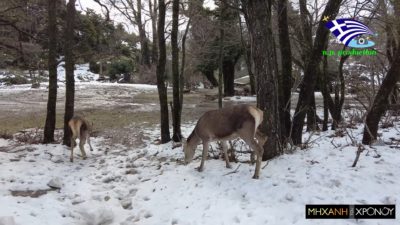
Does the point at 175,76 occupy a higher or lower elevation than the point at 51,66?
lower

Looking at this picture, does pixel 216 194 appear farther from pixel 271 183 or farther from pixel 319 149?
pixel 319 149

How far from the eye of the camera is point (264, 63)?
24.2 feet

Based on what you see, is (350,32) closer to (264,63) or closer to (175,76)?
(175,76)

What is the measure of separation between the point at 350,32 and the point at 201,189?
9395 mm

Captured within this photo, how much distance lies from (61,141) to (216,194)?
6587mm

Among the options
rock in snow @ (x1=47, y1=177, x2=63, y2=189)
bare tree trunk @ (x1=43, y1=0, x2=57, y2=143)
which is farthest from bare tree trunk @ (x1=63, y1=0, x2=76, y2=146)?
rock in snow @ (x1=47, y1=177, x2=63, y2=189)

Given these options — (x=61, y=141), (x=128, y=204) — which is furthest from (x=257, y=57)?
(x=61, y=141)

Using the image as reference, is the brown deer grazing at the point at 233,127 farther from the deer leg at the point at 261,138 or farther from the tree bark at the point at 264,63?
the tree bark at the point at 264,63

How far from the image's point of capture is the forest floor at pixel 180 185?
18.4 feet

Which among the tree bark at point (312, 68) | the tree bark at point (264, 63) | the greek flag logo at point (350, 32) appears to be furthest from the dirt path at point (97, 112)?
the greek flag logo at point (350, 32)

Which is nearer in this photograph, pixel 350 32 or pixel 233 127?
pixel 233 127

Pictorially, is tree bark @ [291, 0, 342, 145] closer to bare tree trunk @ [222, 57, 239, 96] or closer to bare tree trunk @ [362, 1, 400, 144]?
bare tree trunk @ [362, 1, 400, 144]

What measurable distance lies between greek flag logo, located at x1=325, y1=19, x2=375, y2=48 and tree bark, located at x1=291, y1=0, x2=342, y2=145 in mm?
3755

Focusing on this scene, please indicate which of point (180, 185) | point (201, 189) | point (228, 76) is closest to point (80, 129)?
point (180, 185)
